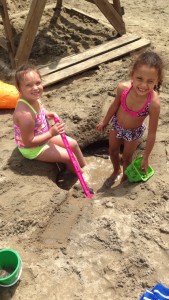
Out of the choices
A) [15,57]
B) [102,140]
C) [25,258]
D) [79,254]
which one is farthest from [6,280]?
[15,57]

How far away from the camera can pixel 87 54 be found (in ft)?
16.2

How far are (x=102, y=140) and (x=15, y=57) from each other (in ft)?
5.66

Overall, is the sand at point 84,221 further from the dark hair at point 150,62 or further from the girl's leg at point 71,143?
the dark hair at point 150,62

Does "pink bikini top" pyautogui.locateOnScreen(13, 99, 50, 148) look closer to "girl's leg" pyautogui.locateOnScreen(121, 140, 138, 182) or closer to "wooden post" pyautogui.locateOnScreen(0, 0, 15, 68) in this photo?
"girl's leg" pyautogui.locateOnScreen(121, 140, 138, 182)

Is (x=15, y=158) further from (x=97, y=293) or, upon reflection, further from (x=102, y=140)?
(x=97, y=293)

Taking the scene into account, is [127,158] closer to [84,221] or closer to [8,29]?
[84,221]

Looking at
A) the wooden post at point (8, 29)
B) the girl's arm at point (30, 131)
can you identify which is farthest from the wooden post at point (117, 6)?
the girl's arm at point (30, 131)

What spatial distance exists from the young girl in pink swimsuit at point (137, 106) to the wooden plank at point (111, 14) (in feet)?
8.25

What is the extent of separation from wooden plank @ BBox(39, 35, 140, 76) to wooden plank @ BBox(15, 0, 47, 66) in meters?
0.30

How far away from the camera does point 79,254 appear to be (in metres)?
2.57

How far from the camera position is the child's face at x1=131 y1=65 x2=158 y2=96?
2.61 metres

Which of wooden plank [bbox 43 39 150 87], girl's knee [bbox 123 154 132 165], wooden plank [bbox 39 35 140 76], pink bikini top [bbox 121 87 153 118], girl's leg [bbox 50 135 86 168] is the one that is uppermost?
pink bikini top [bbox 121 87 153 118]

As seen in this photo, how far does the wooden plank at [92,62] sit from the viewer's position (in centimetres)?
455

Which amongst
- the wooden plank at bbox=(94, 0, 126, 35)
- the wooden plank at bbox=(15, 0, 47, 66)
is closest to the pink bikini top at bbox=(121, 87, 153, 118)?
the wooden plank at bbox=(15, 0, 47, 66)
